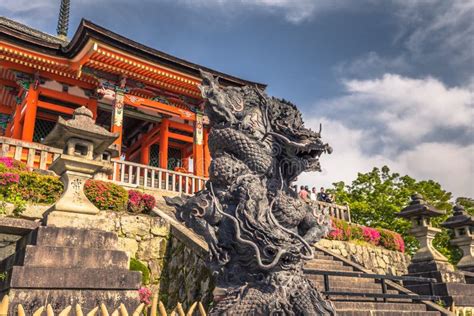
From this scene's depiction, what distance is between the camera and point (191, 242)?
7555 mm

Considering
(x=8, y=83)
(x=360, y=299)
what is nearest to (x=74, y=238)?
(x=360, y=299)

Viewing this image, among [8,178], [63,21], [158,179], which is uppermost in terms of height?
[63,21]

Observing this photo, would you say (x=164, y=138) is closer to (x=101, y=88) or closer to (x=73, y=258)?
(x=101, y=88)

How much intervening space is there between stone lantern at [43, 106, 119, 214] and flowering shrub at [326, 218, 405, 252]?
381 inches

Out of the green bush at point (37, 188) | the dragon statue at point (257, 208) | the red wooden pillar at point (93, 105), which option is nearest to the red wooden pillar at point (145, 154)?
the red wooden pillar at point (93, 105)

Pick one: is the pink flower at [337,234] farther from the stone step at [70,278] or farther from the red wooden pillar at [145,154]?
the red wooden pillar at [145,154]

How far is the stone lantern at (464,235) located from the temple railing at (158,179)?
353 inches

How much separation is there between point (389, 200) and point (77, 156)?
64.8 ft

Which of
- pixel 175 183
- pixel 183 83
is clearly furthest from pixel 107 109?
pixel 175 183

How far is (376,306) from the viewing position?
21.9 feet

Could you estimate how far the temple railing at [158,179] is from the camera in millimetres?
11383

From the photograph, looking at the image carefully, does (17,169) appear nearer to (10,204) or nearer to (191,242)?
(10,204)

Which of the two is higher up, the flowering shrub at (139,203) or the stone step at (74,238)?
the flowering shrub at (139,203)

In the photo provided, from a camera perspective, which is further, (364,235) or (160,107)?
(160,107)
